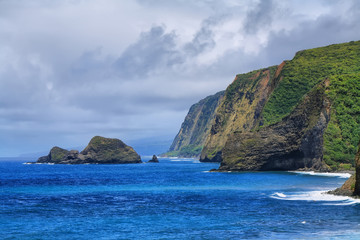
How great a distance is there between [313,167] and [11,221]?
295 feet

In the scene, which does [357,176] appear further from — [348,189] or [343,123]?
[343,123]

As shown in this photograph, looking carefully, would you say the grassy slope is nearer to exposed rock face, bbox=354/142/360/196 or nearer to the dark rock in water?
the dark rock in water

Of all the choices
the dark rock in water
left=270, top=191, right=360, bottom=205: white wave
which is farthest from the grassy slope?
the dark rock in water

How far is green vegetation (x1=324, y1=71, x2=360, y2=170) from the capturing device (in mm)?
103750

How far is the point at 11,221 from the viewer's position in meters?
40.5

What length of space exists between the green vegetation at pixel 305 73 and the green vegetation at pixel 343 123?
35.0 meters

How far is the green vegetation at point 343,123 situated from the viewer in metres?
104

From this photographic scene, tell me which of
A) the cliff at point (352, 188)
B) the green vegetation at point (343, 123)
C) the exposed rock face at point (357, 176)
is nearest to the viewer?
the exposed rock face at point (357, 176)

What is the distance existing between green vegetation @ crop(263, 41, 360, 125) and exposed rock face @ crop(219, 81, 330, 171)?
103 feet

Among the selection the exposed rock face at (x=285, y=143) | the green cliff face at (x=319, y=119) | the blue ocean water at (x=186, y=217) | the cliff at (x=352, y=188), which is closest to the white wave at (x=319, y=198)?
the blue ocean water at (x=186, y=217)

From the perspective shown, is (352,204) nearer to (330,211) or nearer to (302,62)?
(330,211)

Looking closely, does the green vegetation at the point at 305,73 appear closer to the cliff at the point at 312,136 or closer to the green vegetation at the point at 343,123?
the cliff at the point at 312,136

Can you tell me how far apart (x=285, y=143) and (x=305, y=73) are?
5671cm

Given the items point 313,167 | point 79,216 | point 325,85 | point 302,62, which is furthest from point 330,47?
point 79,216
